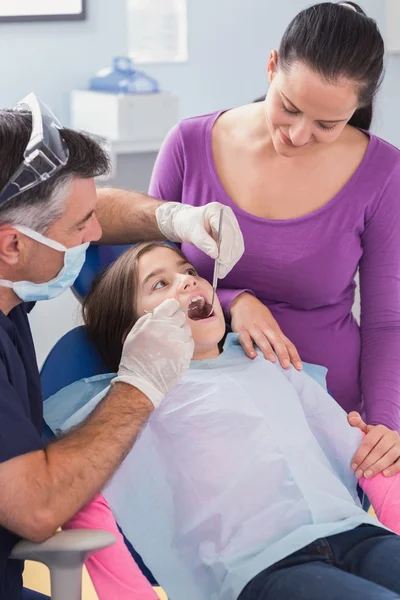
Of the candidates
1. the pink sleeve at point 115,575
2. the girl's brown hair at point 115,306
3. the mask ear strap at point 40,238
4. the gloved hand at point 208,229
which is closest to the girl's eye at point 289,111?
the gloved hand at point 208,229

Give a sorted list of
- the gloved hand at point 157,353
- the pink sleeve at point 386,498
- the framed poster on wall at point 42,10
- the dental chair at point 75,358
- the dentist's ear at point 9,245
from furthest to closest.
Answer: the framed poster on wall at point 42,10, the dental chair at point 75,358, the pink sleeve at point 386,498, the gloved hand at point 157,353, the dentist's ear at point 9,245

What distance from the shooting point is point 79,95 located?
3650mm

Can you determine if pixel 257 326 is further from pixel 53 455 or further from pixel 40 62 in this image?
pixel 40 62

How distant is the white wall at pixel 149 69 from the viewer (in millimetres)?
3604

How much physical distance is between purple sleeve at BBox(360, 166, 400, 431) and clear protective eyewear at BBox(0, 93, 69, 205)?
76 centimetres

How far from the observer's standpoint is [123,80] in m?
3.60

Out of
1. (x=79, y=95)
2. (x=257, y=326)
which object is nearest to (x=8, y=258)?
(x=257, y=326)

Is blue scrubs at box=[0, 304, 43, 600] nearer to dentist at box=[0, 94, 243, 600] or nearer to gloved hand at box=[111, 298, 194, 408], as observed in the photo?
dentist at box=[0, 94, 243, 600]

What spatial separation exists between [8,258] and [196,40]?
9.56ft

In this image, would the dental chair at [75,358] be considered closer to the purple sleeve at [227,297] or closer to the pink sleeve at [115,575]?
the purple sleeve at [227,297]

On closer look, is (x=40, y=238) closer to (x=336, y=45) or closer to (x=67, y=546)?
(x=67, y=546)

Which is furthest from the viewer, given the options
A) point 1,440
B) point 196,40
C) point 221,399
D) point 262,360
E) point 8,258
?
point 196,40

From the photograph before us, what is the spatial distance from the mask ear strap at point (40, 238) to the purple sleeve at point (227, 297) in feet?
1.82

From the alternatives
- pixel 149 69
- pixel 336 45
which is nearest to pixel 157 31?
pixel 149 69
